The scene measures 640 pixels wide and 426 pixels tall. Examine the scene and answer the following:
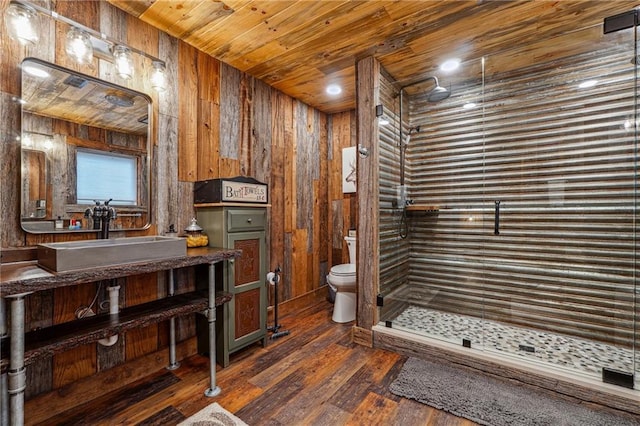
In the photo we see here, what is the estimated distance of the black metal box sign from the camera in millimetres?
2141

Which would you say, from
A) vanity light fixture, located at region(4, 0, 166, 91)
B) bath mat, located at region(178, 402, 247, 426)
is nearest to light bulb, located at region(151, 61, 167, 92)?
vanity light fixture, located at region(4, 0, 166, 91)

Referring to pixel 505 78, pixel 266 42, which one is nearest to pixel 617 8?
pixel 505 78

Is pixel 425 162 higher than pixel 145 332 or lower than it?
higher

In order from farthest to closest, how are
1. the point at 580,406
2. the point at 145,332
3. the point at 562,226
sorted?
1. the point at 562,226
2. the point at 145,332
3. the point at 580,406

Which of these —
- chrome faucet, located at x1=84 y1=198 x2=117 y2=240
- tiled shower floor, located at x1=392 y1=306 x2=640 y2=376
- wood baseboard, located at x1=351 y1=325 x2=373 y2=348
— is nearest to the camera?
chrome faucet, located at x1=84 y1=198 x2=117 y2=240

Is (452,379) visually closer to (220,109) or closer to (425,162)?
(425,162)

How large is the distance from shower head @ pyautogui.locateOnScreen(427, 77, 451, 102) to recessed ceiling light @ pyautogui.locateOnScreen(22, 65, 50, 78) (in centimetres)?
296

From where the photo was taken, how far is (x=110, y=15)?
186cm

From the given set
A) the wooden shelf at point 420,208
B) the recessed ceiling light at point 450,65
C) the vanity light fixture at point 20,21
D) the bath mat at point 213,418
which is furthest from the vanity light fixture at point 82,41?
the wooden shelf at point 420,208

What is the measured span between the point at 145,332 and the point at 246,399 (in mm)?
870

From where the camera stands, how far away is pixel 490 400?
1741 millimetres

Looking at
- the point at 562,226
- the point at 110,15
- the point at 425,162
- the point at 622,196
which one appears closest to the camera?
the point at 110,15

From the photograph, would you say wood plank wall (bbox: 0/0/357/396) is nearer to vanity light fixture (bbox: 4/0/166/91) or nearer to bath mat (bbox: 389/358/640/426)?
vanity light fixture (bbox: 4/0/166/91)

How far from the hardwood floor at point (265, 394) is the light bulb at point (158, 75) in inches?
76.9
